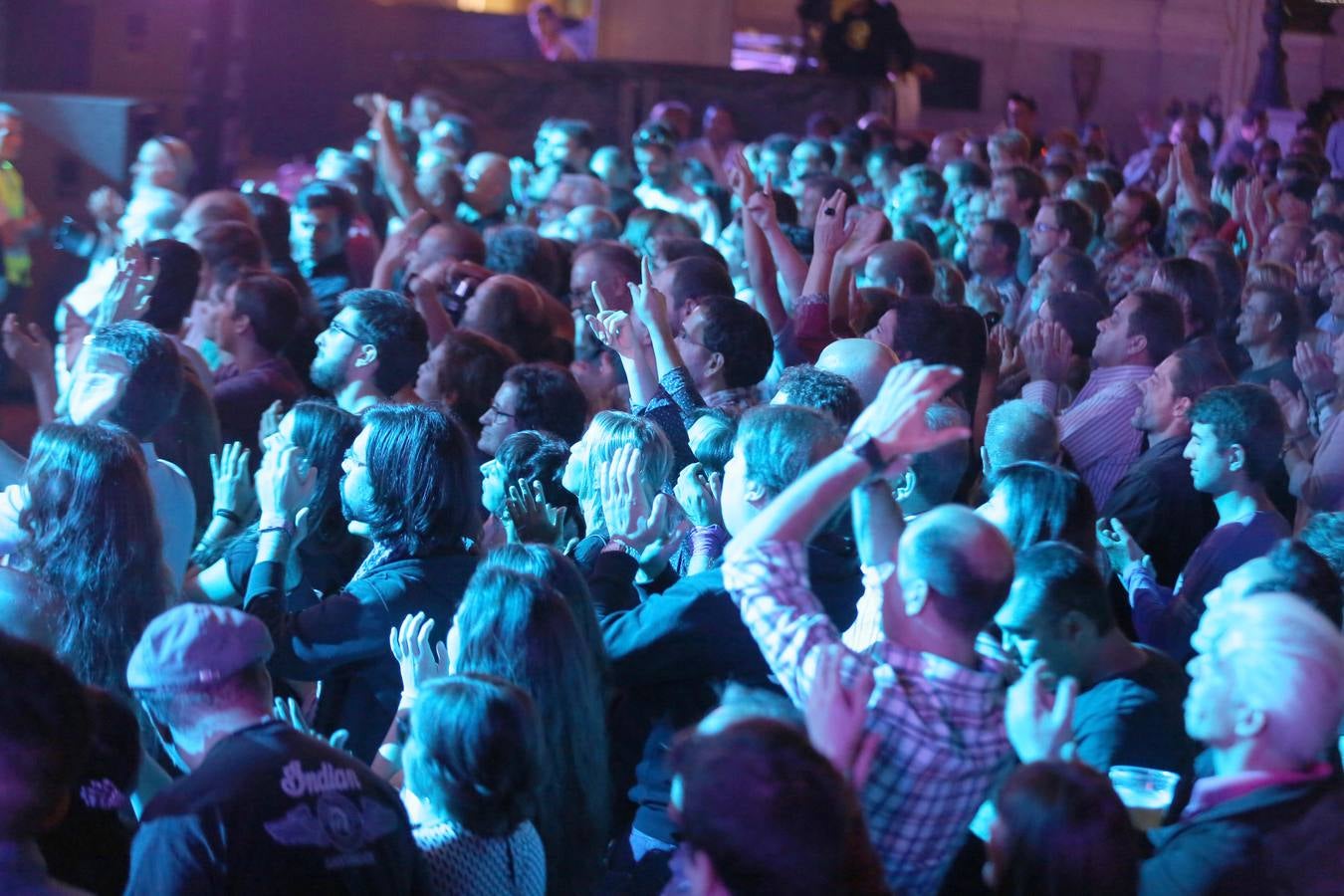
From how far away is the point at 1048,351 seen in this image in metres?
5.28

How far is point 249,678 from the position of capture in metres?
2.31

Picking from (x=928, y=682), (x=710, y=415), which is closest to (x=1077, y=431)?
(x=710, y=415)

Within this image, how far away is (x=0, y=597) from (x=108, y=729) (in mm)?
571

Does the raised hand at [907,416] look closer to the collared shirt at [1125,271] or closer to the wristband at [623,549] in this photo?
the wristband at [623,549]

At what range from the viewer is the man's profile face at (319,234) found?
253 inches

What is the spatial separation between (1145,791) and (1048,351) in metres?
3.07

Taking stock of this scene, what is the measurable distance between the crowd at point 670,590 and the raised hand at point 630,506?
10mm

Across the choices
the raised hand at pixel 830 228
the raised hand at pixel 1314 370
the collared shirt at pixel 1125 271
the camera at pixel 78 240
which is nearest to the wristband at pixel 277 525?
the raised hand at pixel 830 228

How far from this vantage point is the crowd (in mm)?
2059

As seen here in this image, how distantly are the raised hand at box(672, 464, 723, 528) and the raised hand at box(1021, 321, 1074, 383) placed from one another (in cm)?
215

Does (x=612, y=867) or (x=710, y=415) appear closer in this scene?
(x=612, y=867)

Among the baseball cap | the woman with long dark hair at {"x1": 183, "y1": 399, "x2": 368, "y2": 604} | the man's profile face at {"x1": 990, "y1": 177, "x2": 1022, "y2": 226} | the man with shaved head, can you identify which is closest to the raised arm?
the baseball cap

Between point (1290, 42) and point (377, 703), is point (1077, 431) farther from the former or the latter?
point (1290, 42)

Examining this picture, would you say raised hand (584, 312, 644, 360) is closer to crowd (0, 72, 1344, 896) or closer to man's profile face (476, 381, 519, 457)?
crowd (0, 72, 1344, 896)
